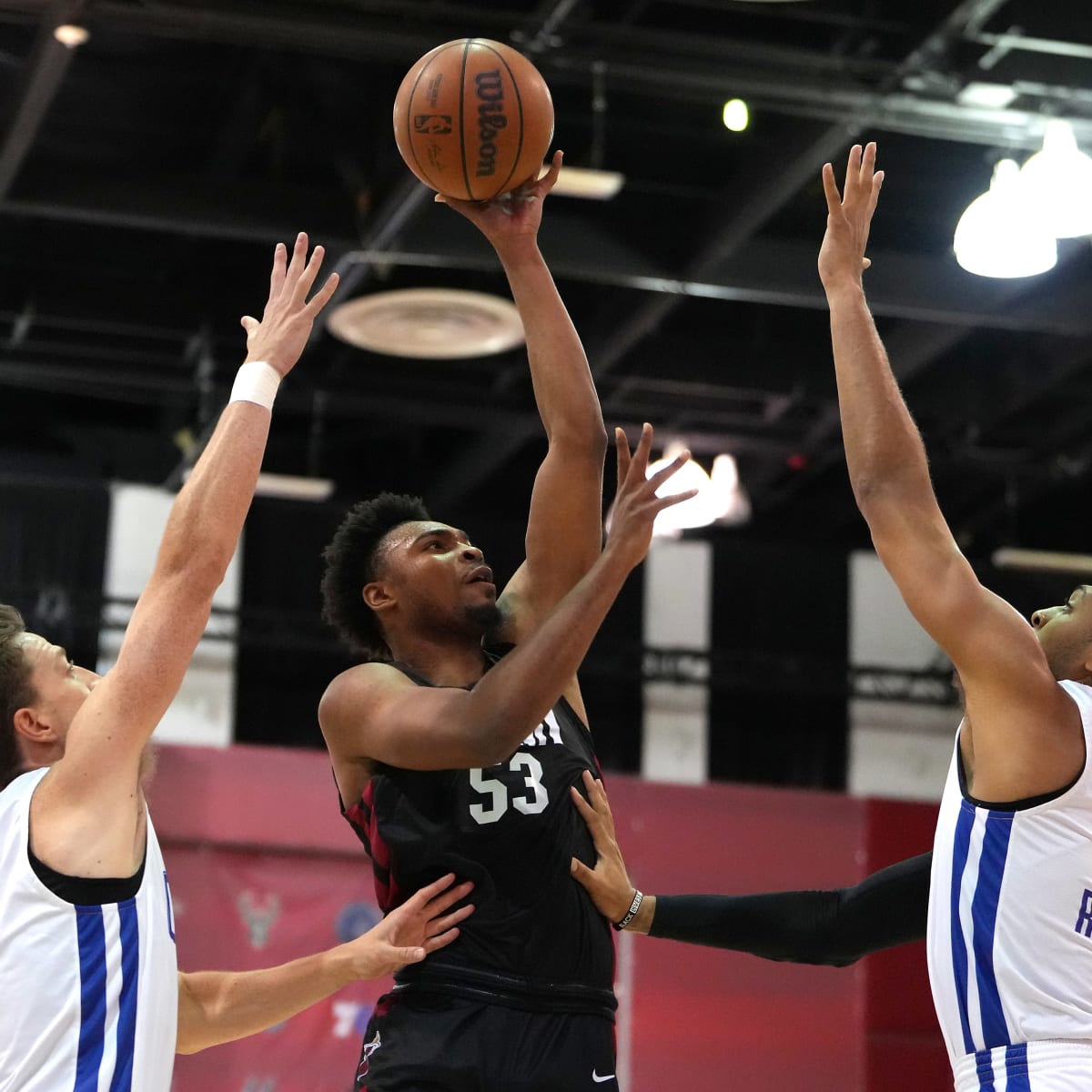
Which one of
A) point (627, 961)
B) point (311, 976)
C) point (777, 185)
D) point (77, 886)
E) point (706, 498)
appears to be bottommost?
point (627, 961)

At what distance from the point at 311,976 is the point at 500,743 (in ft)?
2.47

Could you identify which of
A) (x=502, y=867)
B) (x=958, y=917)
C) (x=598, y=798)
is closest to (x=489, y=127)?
(x=598, y=798)

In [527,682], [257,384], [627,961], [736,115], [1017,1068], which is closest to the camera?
[257,384]

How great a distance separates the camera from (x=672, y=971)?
10.7 metres

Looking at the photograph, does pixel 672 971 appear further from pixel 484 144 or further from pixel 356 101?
pixel 484 144

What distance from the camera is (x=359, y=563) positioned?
421 cm

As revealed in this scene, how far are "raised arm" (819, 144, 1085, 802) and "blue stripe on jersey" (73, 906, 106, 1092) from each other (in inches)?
68.7

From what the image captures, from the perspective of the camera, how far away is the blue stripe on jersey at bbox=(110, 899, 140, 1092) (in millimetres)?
2947

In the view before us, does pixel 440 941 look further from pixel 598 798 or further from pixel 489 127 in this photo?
pixel 489 127

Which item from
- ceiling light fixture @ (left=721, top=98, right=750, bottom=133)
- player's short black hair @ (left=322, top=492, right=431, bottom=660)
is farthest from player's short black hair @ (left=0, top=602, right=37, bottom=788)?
ceiling light fixture @ (left=721, top=98, right=750, bottom=133)

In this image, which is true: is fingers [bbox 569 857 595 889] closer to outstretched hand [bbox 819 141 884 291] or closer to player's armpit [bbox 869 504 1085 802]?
player's armpit [bbox 869 504 1085 802]

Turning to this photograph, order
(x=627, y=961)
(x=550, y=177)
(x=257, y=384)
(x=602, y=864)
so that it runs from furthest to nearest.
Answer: (x=627, y=961) → (x=550, y=177) → (x=602, y=864) → (x=257, y=384)

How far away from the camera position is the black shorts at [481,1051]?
345cm

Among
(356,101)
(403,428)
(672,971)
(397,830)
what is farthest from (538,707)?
(403,428)
